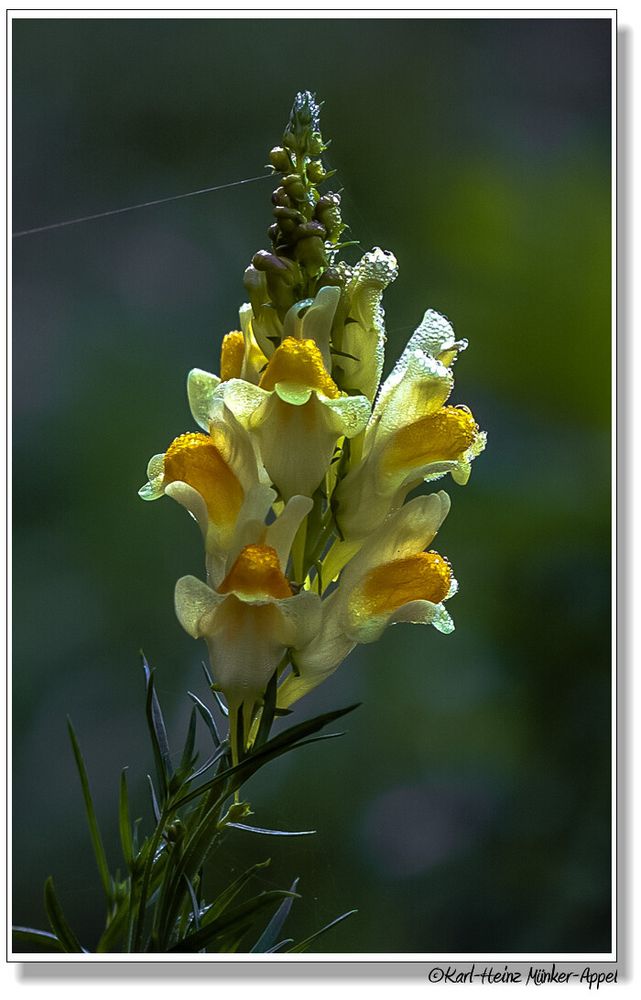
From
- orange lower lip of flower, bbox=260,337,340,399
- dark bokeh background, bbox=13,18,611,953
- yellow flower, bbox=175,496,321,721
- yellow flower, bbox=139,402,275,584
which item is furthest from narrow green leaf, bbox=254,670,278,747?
dark bokeh background, bbox=13,18,611,953

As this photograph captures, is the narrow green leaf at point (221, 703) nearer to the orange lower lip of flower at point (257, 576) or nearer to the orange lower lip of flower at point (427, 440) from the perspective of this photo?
the orange lower lip of flower at point (257, 576)

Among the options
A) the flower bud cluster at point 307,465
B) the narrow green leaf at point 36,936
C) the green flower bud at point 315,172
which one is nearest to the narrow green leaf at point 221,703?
the flower bud cluster at point 307,465

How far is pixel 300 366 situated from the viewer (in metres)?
0.72

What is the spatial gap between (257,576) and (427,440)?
0.57 ft

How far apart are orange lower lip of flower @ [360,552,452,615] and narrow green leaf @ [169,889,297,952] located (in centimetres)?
23

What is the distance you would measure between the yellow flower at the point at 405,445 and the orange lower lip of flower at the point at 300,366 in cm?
7

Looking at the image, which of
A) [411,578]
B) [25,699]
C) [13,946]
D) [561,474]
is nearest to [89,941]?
[13,946]

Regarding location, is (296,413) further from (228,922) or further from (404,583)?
(228,922)

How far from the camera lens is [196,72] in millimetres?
1201

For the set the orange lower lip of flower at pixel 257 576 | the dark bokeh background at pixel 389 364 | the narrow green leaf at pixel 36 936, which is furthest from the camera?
the dark bokeh background at pixel 389 364

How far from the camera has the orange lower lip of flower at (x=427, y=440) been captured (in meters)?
0.77

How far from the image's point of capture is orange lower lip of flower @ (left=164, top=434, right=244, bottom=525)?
29.4 inches
